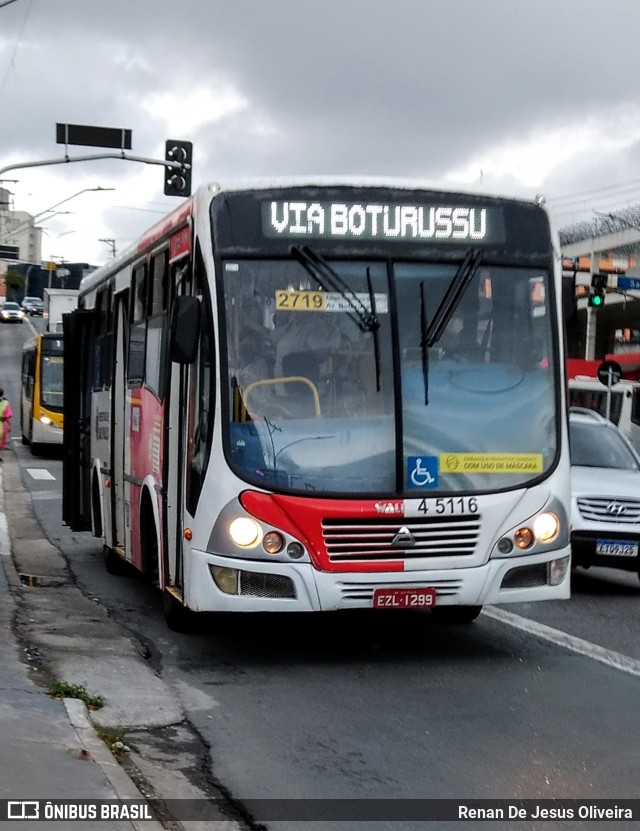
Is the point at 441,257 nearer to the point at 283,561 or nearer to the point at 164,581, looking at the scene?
the point at 283,561

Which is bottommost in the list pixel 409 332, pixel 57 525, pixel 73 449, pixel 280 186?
pixel 57 525

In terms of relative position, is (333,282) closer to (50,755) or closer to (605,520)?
(50,755)

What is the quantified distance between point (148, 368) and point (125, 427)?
1271 mm

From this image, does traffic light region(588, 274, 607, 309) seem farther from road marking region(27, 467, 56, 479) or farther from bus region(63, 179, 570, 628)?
bus region(63, 179, 570, 628)

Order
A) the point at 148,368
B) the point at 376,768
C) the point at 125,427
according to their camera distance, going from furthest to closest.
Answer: the point at 125,427 < the point at 148,368 < the point at 376,768

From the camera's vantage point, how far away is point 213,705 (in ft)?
27.2

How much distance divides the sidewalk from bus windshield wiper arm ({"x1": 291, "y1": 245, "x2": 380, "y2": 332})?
3.09m

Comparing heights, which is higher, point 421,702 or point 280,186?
point 280,186

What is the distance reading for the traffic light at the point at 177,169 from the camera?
3012 centimetres

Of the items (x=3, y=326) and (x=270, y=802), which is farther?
(x=3, y=326)

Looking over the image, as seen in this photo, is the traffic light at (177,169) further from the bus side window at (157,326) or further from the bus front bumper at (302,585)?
the bus front bumper at (302,585)

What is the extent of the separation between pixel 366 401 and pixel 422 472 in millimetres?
587

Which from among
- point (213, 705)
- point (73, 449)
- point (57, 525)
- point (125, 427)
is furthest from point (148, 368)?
point (57, 525)

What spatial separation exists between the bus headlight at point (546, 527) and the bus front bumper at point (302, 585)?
360mm
